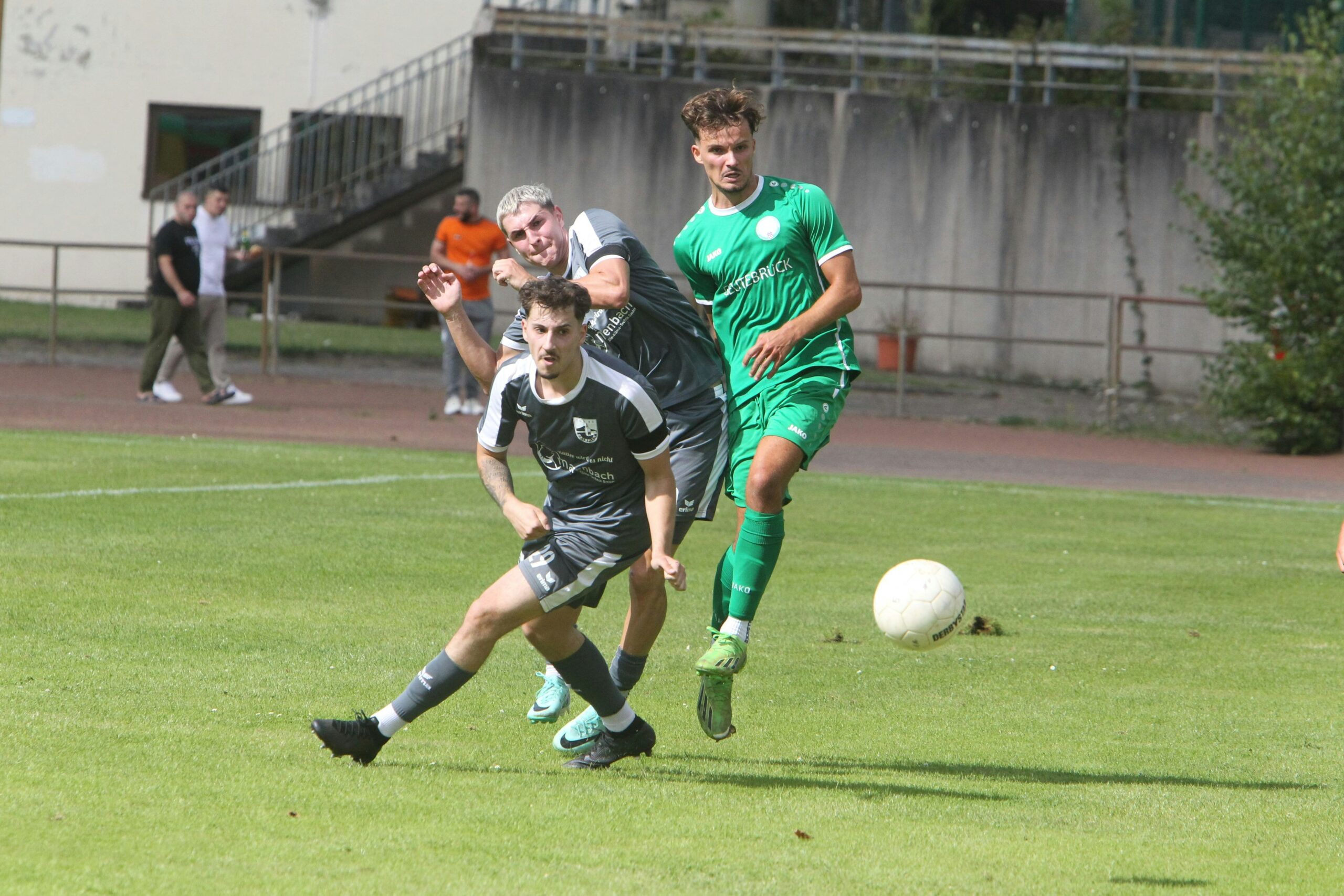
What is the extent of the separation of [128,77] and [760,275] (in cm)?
2543

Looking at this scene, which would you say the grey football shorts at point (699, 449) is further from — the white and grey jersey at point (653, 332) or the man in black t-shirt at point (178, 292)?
the man in black t-shirt at point (178, 292)

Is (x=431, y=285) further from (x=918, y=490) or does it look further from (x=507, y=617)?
(x=918, y=490)

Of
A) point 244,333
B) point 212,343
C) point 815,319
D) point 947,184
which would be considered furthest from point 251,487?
point 947,184

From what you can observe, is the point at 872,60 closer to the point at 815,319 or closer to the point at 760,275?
the point at 760,275

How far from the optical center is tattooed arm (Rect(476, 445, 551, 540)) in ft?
16.1

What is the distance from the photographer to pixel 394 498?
1166 centimetres

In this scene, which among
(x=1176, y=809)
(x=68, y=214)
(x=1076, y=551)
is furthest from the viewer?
(x=68, y=214)

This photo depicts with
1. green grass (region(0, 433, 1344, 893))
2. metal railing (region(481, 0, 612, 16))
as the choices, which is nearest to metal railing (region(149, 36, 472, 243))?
metal railing (region(481, 0, 612, 16))

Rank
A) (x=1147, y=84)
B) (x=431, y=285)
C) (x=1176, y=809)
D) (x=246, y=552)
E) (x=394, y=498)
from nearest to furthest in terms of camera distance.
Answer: (x=1176, y=809) → (x=431, y=285) → (x=246, y=552) → (x=394, y=498) → (x=1147, y=84)

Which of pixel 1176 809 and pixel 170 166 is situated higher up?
pixel 170 166

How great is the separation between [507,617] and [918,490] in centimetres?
913

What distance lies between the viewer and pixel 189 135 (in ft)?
97.1

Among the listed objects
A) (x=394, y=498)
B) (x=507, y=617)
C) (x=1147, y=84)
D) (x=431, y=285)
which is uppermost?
(x=1147, y=84)

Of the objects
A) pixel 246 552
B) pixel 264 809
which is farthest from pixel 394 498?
pixel 264 809
